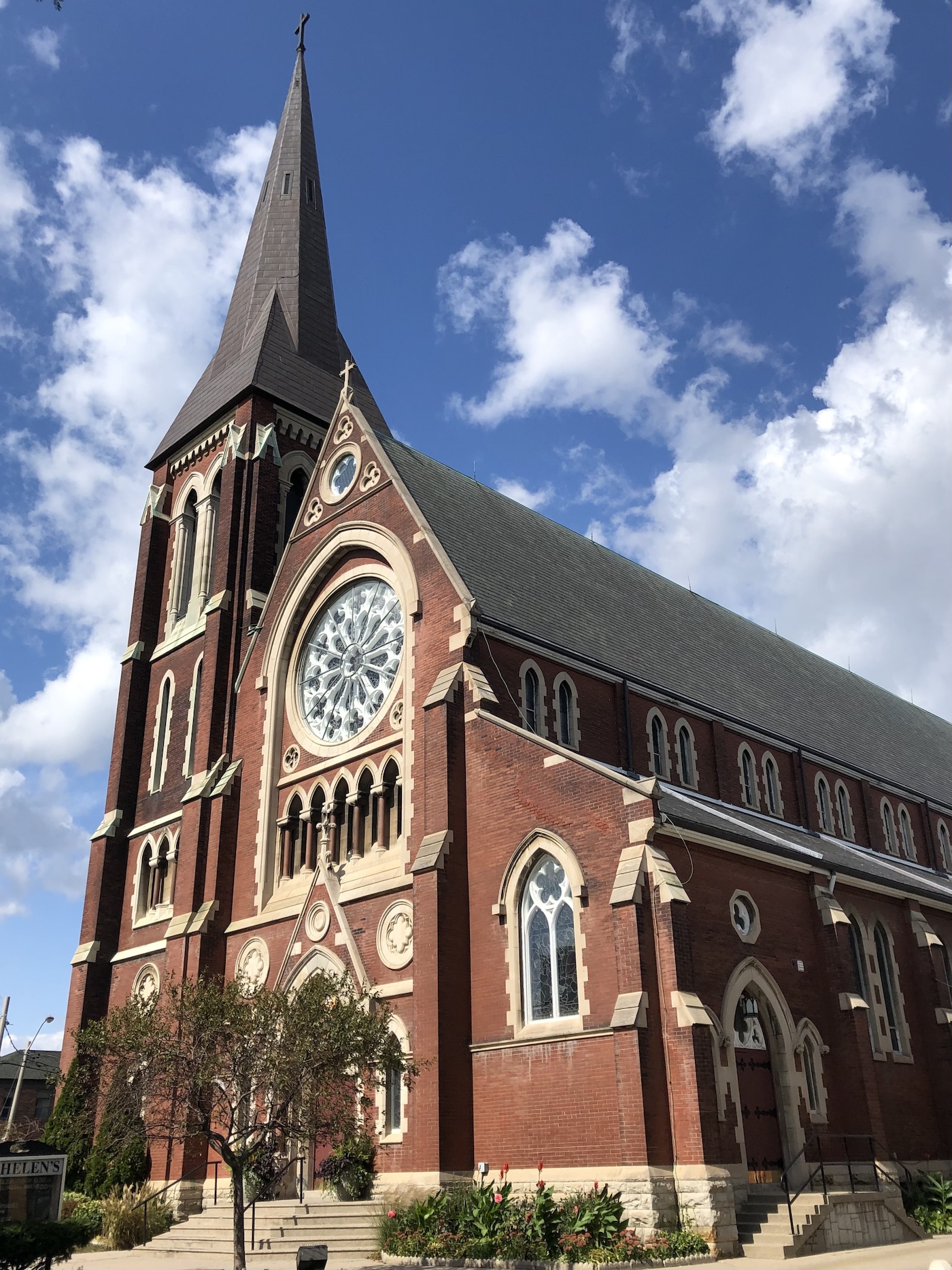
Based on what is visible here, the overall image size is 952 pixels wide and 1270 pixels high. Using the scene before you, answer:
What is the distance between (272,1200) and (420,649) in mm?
11535

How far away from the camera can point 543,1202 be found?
17.5m

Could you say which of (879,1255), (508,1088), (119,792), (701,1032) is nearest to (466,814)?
(508,1088)

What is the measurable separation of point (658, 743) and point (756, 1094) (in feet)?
33.4

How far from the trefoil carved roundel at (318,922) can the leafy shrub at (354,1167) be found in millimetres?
4667

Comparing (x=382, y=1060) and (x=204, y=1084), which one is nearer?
(x=204, y=1084)

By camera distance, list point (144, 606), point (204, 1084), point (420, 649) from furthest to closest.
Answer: point (144, 606) < point (420, 649) < point (204, 1084)

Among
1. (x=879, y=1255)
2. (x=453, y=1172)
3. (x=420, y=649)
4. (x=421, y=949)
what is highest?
(x=420, y=649)

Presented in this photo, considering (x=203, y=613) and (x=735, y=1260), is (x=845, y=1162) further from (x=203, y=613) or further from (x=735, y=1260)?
(x=203, y=613)

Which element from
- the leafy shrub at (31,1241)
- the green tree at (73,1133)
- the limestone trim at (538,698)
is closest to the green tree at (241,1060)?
the leafy shrub at (31,1241)

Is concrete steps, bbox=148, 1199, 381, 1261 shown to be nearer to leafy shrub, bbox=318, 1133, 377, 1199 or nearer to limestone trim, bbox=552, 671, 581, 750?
leafy shrub, bbox=318, 1133, 377, 1199

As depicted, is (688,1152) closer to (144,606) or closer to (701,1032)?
(701,1032)

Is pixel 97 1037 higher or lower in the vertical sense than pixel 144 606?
lower

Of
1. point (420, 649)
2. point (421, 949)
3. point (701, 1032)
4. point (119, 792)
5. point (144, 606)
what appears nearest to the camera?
point (701, 1032)

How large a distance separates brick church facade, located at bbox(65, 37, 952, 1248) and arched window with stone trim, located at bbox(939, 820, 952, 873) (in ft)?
0.48
